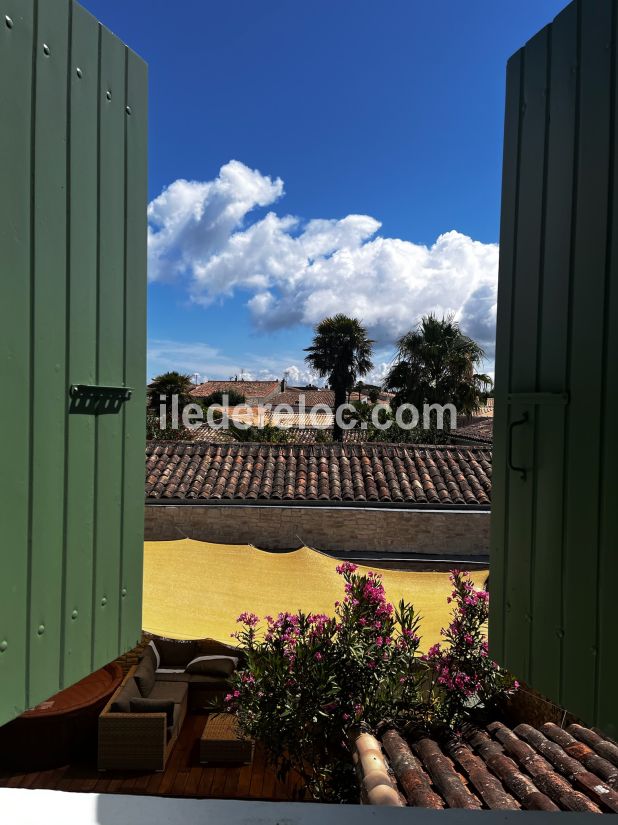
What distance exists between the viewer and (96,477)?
168 cm

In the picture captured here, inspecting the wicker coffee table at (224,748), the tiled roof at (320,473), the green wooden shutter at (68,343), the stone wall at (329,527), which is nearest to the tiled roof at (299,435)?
the tiled roof at (320,473)

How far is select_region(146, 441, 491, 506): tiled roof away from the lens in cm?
1040

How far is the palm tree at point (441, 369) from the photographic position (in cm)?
2233

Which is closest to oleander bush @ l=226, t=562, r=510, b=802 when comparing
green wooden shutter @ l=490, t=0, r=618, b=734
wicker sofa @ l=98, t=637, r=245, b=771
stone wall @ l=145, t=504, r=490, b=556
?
wicker sofa @ l=98, t=637, r=245, b=771

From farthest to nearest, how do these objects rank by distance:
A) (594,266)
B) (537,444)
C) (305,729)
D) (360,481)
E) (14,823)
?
(360,481), (305,729), (537,444), (594,266), (14,823)

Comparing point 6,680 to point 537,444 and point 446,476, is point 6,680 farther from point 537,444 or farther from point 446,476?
point 446,476

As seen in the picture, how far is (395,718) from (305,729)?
818mm

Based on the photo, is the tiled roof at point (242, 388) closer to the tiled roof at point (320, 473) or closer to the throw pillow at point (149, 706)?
the tiled roof at point (320, 473)

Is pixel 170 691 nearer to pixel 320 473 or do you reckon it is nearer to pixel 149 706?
pixel 149 706

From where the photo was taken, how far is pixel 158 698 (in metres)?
7.76

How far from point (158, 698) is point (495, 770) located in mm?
5564

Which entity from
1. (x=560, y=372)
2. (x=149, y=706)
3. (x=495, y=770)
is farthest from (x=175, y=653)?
(x=560, y=372)

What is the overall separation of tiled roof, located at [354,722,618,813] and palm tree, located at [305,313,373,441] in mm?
26243

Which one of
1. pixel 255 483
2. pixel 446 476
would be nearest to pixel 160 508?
pixel 255 483
